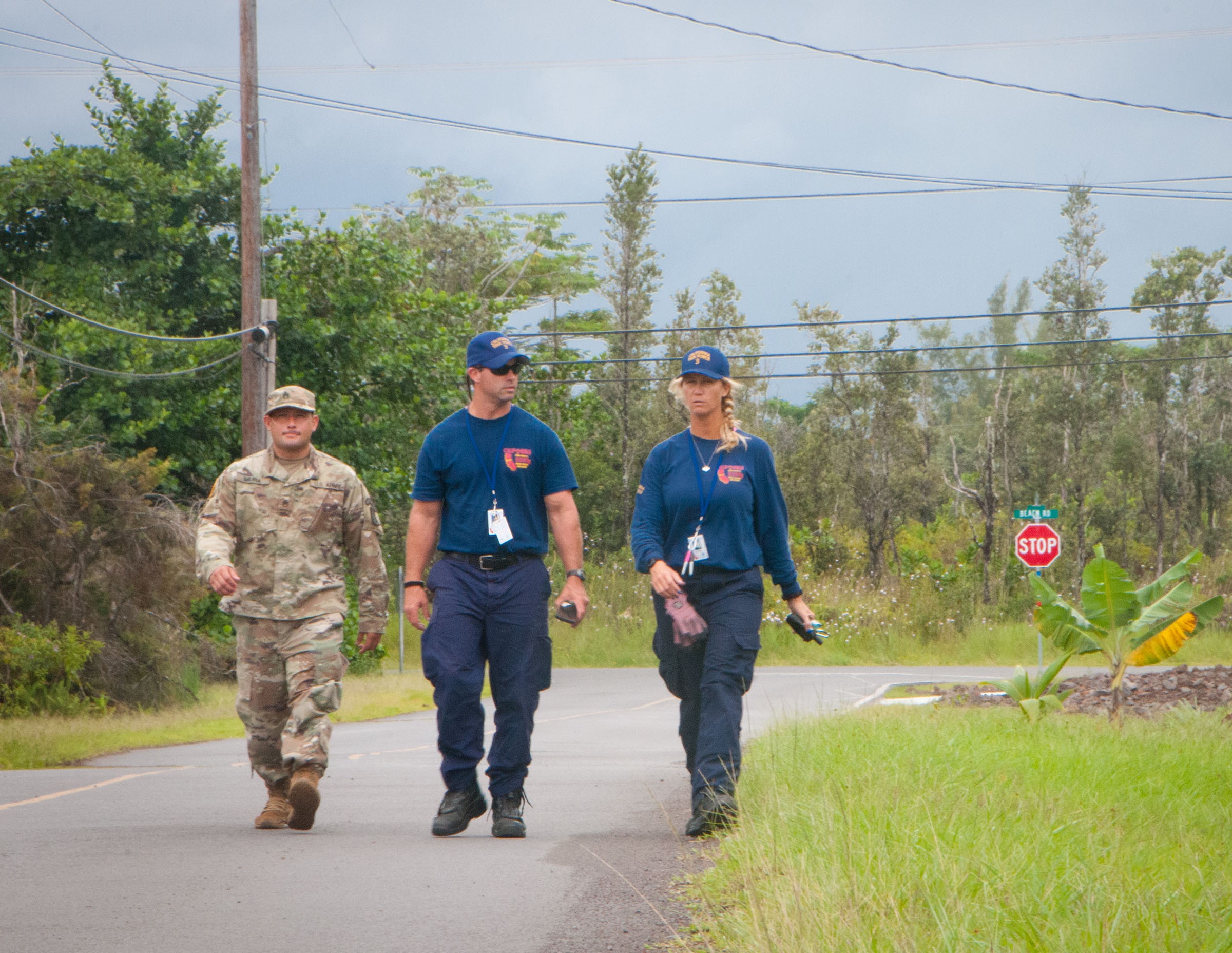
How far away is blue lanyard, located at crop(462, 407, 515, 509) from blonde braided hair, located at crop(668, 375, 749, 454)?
0.70 ft

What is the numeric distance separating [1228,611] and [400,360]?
857 inches

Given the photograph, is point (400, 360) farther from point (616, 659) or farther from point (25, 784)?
point (25, 784)

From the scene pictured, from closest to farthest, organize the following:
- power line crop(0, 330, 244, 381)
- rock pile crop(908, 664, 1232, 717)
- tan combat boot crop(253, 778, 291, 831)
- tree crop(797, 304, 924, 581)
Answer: tan combat boot crop(253, 778, 291, 831) → rock pile crop(908, 664, 1232, 717) → power line crop(0, 330, 244, 381) → tree crop(797, 304, 924, 581)

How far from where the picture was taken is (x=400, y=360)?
26.8 metres

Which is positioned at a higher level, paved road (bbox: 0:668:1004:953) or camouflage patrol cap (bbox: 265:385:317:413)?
camouflage patrol cap (bbox: 265:385:317:413)

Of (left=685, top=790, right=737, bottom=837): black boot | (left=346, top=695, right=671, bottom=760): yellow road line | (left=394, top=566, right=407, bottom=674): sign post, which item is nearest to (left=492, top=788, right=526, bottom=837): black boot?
(left=685, top=790, right=737, bottom=837): black boot

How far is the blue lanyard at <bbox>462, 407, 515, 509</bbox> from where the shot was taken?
256 inches

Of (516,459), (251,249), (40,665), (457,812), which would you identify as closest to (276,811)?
(457,812)

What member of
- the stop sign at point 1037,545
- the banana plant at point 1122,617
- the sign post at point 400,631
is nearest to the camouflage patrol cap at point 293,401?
the banana plant at point 1122,617

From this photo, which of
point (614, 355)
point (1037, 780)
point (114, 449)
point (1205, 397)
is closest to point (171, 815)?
point (1037, 780)

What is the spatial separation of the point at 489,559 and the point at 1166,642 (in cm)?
709

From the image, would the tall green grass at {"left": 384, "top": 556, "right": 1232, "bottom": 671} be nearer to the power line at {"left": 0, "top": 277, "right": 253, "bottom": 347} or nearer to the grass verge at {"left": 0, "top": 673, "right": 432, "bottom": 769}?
the power line at {"left": 0, "top": 277, "right": 253, "bottom": 347}

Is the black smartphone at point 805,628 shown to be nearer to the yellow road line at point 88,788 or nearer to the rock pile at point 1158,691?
the yellow road line at point 88,788

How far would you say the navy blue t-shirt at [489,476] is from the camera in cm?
644
